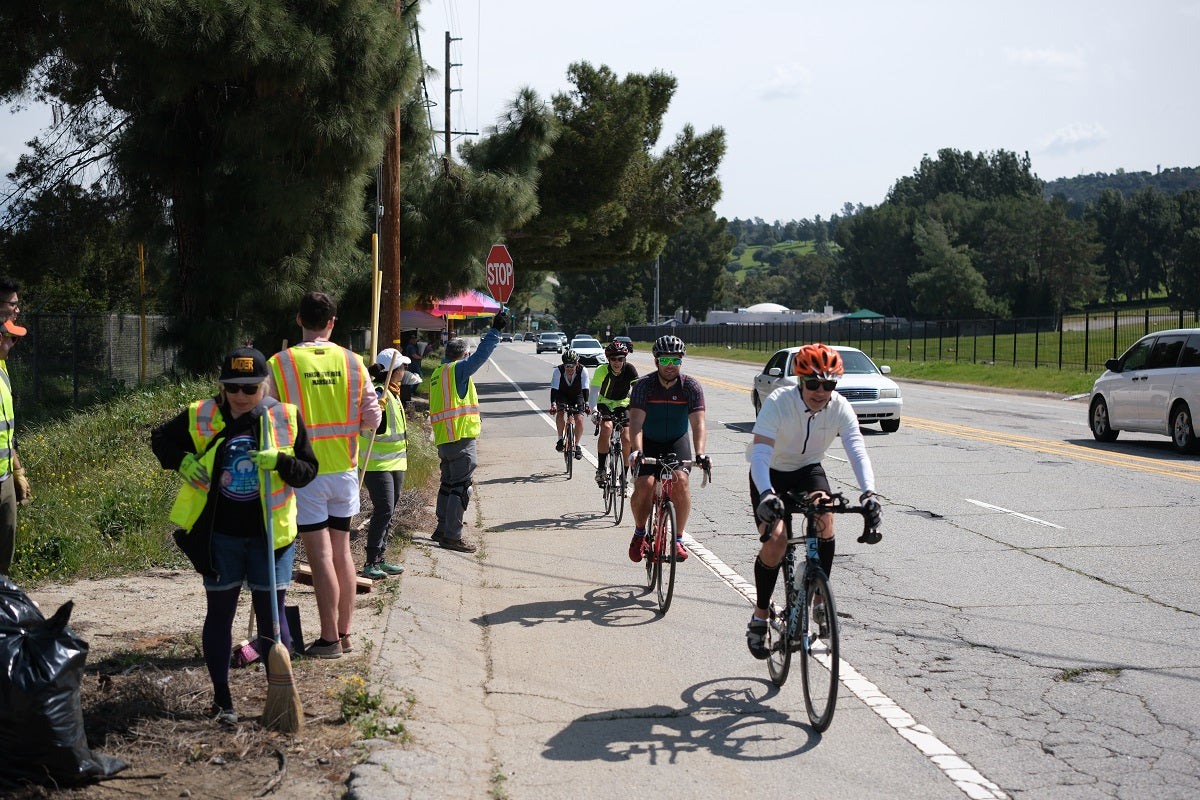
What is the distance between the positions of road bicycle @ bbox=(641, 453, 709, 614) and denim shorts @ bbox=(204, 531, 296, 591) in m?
3.04

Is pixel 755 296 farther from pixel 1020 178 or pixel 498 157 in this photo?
pixel 498 157

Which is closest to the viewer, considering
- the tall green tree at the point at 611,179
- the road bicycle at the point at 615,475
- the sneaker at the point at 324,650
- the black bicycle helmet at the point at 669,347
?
the sneaker at the point at 324,650

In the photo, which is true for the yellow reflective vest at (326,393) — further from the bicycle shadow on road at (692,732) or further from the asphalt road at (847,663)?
the bicycle shadow on road at (692,732)

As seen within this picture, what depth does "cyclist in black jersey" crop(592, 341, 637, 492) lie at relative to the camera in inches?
503

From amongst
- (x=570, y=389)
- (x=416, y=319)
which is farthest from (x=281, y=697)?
(x=416, y=319)

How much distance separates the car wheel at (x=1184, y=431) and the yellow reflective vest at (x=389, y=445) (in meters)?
13.2

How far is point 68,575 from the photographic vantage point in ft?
27.4

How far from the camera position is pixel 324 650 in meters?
6.39

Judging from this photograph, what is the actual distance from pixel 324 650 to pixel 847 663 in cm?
294

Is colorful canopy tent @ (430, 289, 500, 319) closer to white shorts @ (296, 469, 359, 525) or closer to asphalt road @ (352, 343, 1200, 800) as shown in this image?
asphalt road @ (352, 343, 1200, 800)

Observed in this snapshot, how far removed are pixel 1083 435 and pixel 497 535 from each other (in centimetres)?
1351

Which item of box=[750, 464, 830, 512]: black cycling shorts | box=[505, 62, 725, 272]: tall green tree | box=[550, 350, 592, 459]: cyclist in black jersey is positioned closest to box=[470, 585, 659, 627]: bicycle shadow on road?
Answer: box=[750, 464, 830, 512]: black cycling shorts

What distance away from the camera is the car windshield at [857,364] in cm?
2204

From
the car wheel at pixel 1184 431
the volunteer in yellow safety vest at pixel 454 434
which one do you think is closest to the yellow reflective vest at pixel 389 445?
the volunteer in yellow safety vest at pixel 454 434
